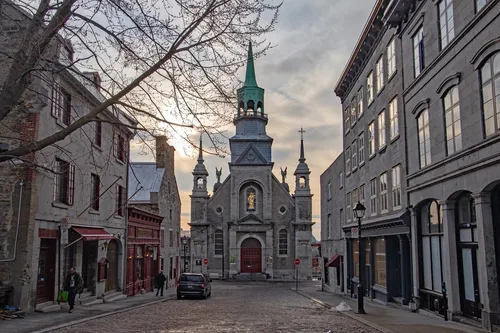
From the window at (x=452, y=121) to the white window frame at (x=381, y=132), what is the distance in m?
7.12

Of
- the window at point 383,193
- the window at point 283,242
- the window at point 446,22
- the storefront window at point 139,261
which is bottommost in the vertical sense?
the storefront window at point 139,261

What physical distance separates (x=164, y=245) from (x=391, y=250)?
76.6 feet

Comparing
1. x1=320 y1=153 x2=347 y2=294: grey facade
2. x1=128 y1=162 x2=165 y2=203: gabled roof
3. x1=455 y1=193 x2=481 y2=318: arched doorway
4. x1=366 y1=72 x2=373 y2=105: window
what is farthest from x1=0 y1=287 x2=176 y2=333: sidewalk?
x1=128 y1=162 x2=165 y2=203: gabled roof

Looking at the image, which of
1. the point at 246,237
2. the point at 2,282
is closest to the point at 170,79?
the point at 2,282

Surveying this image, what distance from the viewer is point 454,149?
14.9 meters

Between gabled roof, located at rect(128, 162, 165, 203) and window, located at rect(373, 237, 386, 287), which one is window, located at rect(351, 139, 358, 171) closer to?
window, located at rect(373, 237, 386, 287)

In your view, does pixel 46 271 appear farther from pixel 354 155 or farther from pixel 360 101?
pixel 360 101

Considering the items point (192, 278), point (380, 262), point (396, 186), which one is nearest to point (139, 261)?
point (192, 278)

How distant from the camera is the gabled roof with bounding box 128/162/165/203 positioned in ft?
131

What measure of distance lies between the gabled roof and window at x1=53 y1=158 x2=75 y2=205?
1842 centimetres

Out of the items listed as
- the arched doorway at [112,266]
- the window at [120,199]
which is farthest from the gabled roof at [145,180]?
the arched doorway at [112,266]

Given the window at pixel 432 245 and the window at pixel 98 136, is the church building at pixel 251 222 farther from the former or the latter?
the window at pixel 432 245

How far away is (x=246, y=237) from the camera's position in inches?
2520

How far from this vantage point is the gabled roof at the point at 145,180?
39875 mm
